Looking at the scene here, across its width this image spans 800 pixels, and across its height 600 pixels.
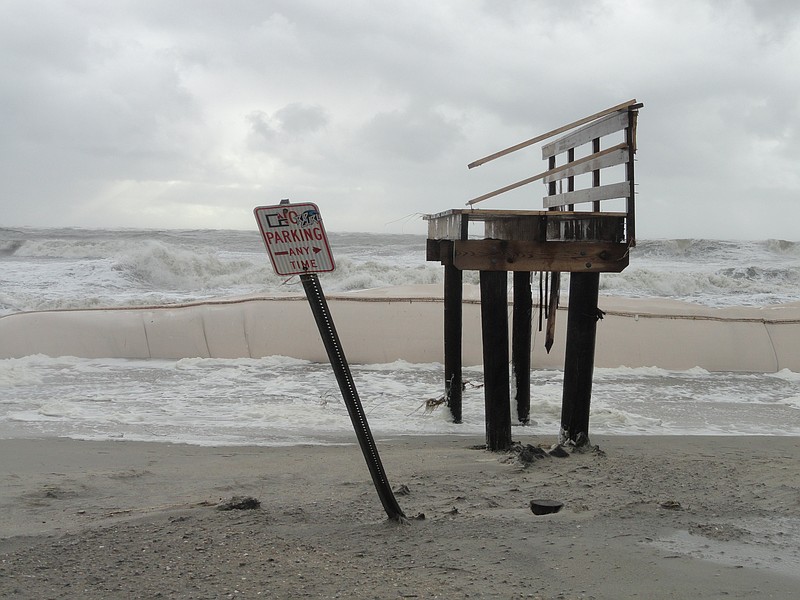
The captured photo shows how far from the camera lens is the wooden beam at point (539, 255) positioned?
5.12 metres

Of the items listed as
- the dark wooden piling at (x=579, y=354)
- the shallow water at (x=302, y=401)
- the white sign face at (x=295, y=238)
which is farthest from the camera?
the shallow water at (x=302, y=401)

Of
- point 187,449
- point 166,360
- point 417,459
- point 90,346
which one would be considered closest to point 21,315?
point 90,346

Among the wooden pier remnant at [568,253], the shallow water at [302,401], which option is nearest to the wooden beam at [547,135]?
the wooden pier remnant at [568,253]

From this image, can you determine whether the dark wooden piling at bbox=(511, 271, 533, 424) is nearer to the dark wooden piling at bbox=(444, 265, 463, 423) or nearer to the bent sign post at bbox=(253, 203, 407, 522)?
the dark wooden piling at bbox=(444, 265, 463, 423)

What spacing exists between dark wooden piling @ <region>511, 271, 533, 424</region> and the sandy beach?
131cm

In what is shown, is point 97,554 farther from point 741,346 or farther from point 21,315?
point 741,346

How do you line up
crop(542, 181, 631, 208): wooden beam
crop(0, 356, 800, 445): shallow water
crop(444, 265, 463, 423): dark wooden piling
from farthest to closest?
crop(444, 265, 463, 423): dark wooden piling < crop(0, 356, 800, 445): shallow water < crop(542, 181, 631, 208): wooden beam

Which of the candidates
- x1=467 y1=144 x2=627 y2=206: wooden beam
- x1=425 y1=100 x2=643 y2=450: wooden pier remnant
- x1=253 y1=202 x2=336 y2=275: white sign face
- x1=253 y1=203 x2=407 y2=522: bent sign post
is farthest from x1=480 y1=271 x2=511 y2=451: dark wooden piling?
x1=253 y1=202 x2=336 y2=275: white sign face

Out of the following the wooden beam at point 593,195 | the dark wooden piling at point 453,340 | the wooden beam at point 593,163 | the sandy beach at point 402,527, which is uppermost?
the wooden beam at point 593,163

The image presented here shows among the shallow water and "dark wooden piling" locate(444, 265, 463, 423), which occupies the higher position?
"dark wooden piling" locate(444, 265, 463, 423)

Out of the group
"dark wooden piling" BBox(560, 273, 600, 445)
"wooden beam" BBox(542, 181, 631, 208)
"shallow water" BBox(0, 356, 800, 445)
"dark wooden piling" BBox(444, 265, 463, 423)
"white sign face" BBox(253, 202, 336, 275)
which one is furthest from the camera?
"dark wooden piling" BBox(444, 265, 463, 423)

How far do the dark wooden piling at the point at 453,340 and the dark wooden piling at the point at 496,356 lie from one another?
1.14m

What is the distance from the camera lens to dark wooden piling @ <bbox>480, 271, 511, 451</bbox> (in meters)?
5.29

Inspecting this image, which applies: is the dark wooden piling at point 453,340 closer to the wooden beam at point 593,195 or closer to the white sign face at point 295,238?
the wooden beam at point 593,195
